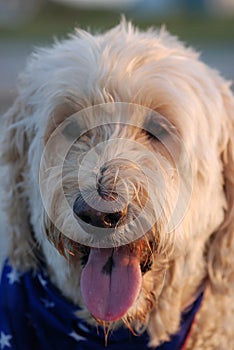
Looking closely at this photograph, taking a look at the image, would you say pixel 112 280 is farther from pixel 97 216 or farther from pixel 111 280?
pixel 97 216

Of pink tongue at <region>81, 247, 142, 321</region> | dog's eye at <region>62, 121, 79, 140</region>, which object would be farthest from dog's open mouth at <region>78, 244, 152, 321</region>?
dog's eye at <region>62, 121, 79, 140</region>

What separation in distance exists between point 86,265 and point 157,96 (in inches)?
31.7

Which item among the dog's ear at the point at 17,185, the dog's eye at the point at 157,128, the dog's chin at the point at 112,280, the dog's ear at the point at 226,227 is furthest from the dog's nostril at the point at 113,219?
the dog's ear at the point at 17,185

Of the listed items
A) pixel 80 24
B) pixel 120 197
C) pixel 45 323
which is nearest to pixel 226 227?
pixel 120 197

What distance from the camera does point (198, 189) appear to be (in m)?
3.54

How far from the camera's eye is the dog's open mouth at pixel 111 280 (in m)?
3.30

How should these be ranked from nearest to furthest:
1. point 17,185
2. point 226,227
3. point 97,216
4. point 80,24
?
1. point 97,216
2. point 226,227
3. point 17,185
4. point 80,24

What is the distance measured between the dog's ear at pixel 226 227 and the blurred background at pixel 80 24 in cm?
117

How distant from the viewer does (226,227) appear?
369 centimetres

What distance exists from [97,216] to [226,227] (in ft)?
2.87

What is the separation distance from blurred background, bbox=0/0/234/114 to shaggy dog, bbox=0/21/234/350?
648mm

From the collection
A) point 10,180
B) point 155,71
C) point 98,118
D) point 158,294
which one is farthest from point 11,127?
point 158,294

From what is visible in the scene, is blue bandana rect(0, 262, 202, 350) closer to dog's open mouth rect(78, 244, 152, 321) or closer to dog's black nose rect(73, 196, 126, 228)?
dog's open mouth rect(78, 244, 152, 321)

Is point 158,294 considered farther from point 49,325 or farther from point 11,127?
point 11,127
